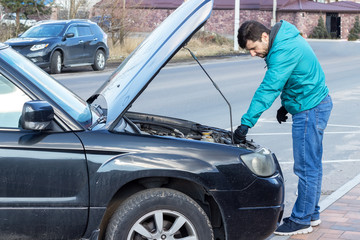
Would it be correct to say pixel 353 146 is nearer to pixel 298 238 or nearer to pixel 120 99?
pixel 298 238

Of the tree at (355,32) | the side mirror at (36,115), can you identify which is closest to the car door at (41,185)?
the side mirror at (36,115)

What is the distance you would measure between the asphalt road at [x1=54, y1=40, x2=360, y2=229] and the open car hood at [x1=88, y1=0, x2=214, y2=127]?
96.8 inches

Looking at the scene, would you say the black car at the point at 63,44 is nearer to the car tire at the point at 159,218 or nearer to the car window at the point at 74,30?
the car window at the point at 74,30

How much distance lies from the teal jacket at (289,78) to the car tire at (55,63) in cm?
1766

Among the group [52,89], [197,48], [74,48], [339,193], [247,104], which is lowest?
[197,48]

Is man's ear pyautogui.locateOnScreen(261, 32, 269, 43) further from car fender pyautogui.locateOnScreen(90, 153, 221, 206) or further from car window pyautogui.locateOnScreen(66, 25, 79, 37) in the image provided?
car window pyautogui.locateOnScreen(66, 25, 79, 37)

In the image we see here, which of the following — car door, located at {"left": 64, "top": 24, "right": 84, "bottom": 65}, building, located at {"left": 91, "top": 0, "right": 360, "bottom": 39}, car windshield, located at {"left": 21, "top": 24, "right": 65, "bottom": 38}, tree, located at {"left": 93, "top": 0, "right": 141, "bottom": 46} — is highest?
car windshield, located at {"left": 21, "top": 24, "right": 65, "bottom": 38}

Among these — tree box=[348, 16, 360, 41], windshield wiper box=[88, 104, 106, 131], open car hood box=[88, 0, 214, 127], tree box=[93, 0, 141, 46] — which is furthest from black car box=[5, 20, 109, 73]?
tree box=[348, 16, 360, 41]

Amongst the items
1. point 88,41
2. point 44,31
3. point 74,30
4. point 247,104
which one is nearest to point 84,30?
point 88,41

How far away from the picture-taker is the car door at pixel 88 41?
24.5 metres

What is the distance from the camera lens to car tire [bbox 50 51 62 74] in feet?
74.8

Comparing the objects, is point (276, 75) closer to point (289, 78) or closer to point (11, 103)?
point (289, 78)

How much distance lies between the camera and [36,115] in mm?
4133

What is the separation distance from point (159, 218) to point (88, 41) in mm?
20718
